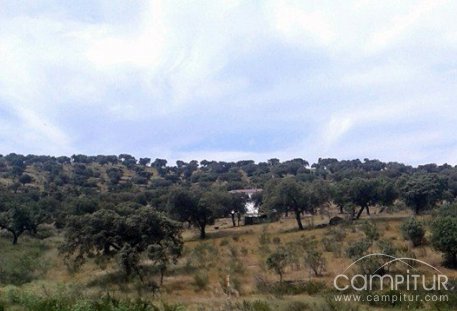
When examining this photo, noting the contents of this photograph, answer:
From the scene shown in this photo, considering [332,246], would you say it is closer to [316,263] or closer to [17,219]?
[316,263]

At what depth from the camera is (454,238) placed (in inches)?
1021

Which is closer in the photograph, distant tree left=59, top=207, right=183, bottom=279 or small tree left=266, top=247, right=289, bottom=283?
small tree left=266, top=247, right=289, bottom=283

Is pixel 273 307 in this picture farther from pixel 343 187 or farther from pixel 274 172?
pixel 274 172

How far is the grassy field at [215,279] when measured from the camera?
15.8 meters

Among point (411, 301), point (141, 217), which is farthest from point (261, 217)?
point (411, 301)

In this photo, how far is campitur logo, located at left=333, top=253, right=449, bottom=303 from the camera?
16672 millimetres

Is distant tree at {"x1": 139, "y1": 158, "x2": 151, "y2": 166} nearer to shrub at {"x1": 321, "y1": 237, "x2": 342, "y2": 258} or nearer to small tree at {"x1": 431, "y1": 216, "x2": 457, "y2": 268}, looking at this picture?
shrub at {"x1": 321, "y1": 237, "x2": 342, "y2": 258}

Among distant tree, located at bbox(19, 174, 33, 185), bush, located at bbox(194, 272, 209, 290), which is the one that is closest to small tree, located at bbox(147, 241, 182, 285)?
bush, located at bbox(194, 272, 209, 290)

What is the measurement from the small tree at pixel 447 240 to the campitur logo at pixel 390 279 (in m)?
1.48

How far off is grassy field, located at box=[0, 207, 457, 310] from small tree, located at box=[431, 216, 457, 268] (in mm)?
738

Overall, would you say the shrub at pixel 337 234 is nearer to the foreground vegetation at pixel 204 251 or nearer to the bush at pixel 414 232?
the foreground vegetation at pixel 204 251

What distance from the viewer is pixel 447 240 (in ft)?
85.9

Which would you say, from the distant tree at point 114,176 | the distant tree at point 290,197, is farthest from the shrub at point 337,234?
the distant tree at point 114,176

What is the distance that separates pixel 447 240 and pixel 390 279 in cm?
757
